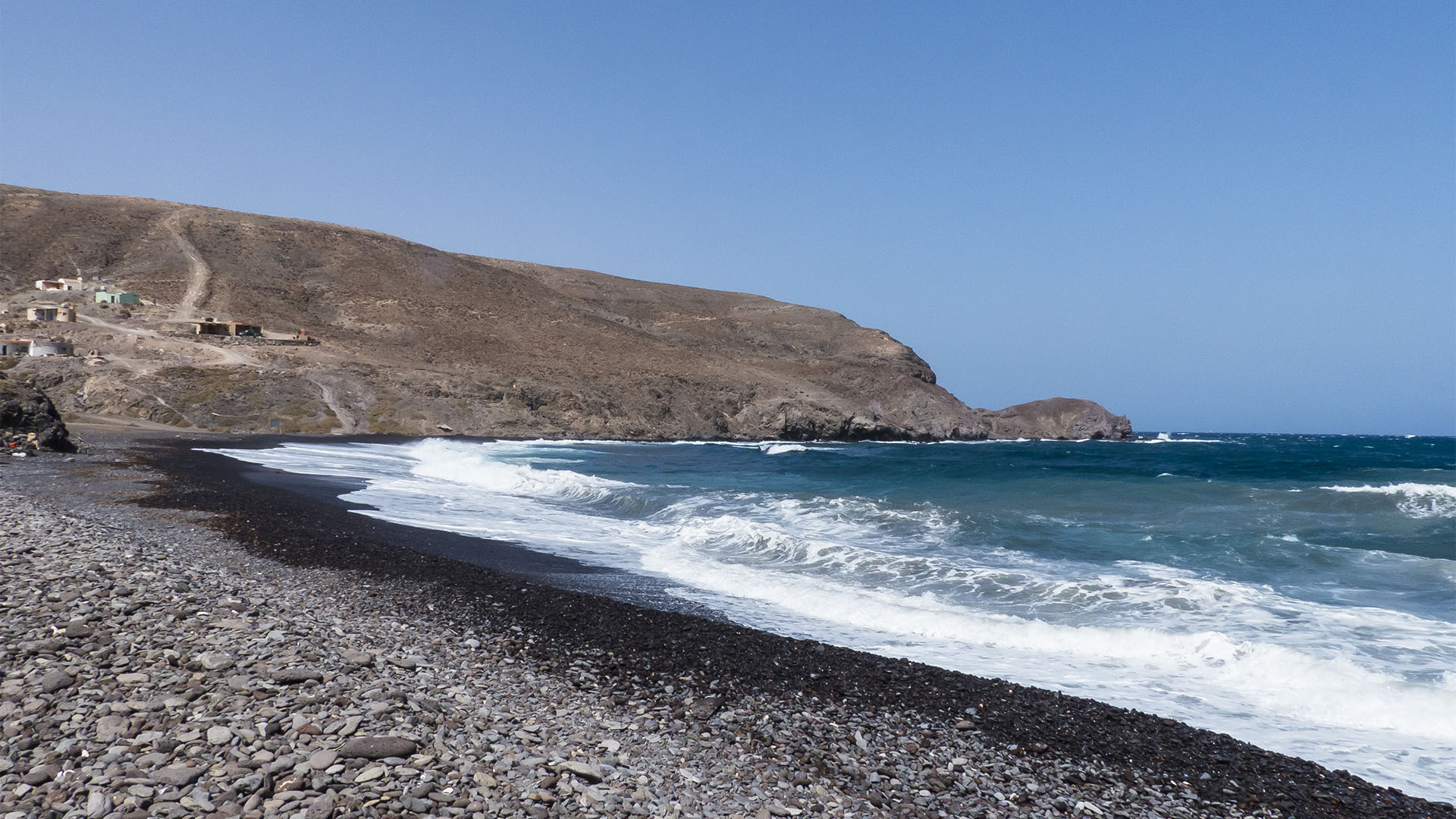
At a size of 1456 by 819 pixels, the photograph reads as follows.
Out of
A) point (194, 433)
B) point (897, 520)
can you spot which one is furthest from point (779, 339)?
point (897, 520)

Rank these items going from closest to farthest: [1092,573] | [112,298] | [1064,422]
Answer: [1092,573]
[112,298]
[1064,422]

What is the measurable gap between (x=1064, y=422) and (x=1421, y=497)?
245 feet

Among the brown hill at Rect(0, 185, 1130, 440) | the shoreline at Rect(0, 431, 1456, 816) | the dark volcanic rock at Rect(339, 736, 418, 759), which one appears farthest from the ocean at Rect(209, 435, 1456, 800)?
the brown hill at Rect(0, 185, 1130, 440)

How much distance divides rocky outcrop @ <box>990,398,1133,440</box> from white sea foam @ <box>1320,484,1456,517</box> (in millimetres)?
68809

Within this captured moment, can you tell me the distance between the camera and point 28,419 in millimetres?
22969

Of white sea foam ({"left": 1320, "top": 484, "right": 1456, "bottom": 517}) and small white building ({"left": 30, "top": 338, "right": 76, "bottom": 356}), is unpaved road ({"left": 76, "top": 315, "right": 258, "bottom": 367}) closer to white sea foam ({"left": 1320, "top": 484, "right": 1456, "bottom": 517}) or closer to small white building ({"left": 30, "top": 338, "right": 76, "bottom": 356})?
small white building ({"left": 30, "top": 338, "right": 76, "bottom": 356})

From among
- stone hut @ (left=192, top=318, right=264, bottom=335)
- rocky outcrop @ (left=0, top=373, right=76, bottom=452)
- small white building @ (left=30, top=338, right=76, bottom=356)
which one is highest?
stone hut @ (left=192, top=318, right=264, bottom=335)

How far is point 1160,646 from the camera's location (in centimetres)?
873

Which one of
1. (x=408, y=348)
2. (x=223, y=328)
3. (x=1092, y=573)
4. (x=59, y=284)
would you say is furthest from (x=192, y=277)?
(x=1092, y=573)

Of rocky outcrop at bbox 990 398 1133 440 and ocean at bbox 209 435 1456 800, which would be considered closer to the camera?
ocean at bbox 209 435 1456 800

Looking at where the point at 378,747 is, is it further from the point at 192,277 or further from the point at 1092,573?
the point at 192,277

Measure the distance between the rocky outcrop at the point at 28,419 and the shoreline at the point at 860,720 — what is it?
1917 centimetres

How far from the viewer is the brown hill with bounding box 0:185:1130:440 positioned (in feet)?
178

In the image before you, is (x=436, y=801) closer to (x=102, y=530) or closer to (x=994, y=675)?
(x=994, y=675)
